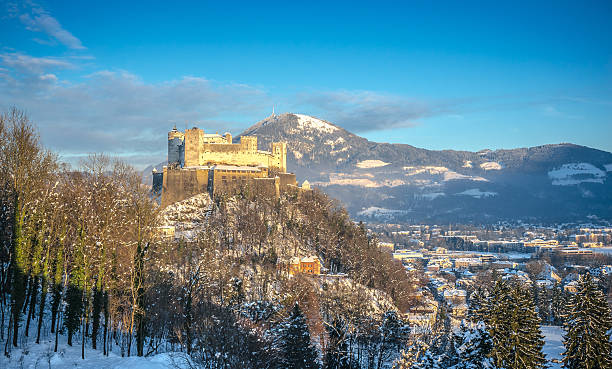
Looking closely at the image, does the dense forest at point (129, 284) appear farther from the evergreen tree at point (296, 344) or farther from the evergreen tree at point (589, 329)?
the evergreen tree at point (589, 329)

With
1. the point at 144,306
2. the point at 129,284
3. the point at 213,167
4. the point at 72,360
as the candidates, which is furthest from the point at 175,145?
the point at 72,360

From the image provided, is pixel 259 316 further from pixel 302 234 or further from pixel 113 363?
pixel 302 234

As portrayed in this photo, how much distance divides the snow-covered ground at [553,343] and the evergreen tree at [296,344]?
3123cm

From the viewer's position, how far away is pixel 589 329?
36438 millimetres

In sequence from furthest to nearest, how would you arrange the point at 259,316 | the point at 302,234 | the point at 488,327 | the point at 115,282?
the point at 302,234, the point at 259,316, the point at 488,327, the point at 115,282

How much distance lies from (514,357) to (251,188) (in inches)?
2148

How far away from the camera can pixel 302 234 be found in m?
82.4

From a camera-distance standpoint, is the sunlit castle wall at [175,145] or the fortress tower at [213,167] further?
the sunlit castle wall at [175,145]

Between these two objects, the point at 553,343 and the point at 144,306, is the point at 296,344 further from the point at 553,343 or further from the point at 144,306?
the point at 553,343

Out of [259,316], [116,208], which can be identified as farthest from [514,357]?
[116,208]

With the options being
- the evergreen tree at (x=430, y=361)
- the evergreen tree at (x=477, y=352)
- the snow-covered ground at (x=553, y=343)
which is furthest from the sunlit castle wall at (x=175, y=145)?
the snow-covered ground at (x=553, y=343)

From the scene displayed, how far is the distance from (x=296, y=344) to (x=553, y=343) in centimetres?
4593

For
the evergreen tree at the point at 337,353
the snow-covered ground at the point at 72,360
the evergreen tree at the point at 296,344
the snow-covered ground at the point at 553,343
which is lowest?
the snow-covered ground at the point at 553,343

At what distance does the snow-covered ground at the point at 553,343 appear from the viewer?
59272mm
